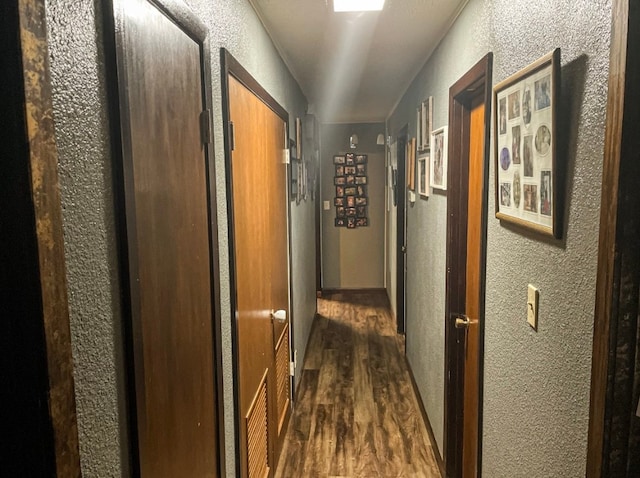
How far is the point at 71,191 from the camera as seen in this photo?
25.9 inches

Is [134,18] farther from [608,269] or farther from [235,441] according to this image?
[235,441]

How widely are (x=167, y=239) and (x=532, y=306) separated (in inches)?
37.0

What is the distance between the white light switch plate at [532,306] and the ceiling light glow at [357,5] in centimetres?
127

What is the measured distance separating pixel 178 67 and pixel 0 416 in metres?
0.81

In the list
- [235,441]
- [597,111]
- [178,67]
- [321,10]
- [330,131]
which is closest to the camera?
[597,111]

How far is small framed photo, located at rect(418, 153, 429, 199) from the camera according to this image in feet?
9.24

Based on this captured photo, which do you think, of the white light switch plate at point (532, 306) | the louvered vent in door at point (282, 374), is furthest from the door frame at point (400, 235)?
the white light switch plate at point (532, 306)

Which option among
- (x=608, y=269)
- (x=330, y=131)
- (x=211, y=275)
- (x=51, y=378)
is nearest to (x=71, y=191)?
(x=51, y=378)

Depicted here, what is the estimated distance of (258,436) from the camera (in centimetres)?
206

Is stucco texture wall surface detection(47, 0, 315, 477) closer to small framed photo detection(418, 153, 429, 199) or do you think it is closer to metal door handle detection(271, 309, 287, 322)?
metal door handle detection(271, 309, 287, 322)

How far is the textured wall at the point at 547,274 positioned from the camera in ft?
3.08

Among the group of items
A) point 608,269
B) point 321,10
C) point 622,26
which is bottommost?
point 608,269

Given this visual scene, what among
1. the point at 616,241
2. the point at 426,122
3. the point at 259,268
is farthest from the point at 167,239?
the point at 426,122

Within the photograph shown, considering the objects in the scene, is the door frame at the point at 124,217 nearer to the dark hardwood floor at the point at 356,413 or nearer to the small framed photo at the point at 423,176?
the dark hardwood floor at the point at 356,413
